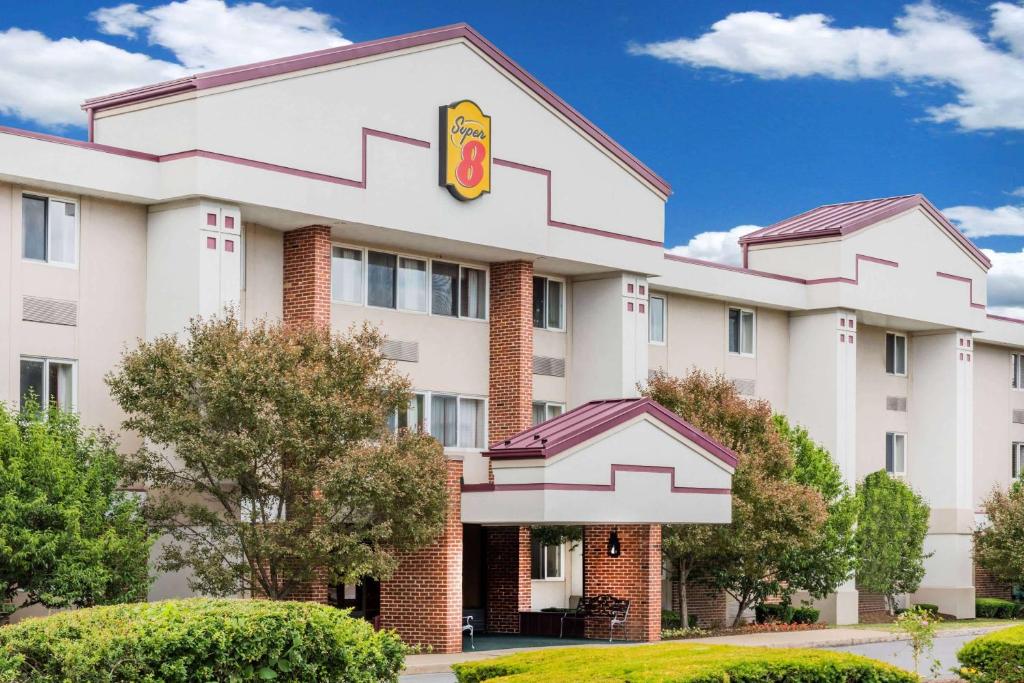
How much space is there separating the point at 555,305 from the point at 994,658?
18.2 m

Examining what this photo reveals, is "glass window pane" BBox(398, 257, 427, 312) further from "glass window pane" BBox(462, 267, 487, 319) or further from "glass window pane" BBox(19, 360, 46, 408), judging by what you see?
"glass window pane" BBox(19, 360, 46, 408)

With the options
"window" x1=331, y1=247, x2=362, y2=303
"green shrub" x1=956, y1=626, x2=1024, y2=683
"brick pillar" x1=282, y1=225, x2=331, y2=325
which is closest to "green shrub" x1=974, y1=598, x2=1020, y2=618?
"window" x1=331, y1=247, x2=362, y2=303

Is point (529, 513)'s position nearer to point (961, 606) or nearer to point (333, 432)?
point (333, 432)

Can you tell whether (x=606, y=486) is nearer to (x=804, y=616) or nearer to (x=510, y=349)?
(x=510, y=349)

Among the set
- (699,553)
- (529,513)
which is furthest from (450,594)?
(699,553)

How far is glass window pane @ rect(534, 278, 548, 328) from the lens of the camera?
123 ft

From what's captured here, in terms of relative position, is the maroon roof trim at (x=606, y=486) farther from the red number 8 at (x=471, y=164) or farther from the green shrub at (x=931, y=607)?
the green shrub at (x=931, y=607)

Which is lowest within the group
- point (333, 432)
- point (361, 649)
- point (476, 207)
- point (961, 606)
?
point (961, 606)

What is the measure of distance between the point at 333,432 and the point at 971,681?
36.6 feet

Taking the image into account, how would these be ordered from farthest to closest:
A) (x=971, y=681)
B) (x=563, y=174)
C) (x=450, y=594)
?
(x=563, y=174)
(x=450, y=594)
(x=971, y=681)

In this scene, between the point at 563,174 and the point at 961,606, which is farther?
the point at 961,606

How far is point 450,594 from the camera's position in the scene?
1208 inches

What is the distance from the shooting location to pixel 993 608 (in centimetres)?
5000

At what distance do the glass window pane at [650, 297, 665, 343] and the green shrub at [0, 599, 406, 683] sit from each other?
1026 inches
